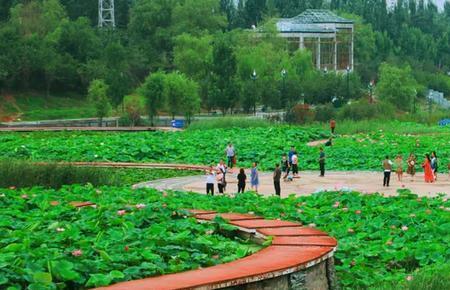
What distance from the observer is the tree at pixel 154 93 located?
64562 millimetres

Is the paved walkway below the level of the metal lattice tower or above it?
below

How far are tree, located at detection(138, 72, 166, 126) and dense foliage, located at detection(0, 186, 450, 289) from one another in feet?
144

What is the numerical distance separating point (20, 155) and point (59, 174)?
568 inches

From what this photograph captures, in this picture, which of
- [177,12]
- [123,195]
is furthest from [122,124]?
[123,195]

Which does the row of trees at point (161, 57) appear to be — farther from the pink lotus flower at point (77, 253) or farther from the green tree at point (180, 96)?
the pink lotus flower at point (77, 253)

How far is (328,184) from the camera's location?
102 feet

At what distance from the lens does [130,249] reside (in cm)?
1144

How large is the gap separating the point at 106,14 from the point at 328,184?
68434 mm

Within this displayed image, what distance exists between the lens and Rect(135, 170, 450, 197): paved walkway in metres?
29.2

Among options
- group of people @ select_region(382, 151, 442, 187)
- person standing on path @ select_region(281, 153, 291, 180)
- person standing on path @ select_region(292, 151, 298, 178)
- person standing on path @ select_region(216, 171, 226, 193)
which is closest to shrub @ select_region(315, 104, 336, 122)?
group of people @ select_region(382, 151, 442, 187)

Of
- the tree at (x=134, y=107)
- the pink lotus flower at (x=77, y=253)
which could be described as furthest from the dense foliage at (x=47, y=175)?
the tree at (x=134, y=107)

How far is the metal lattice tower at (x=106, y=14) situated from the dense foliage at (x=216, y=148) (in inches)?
1751

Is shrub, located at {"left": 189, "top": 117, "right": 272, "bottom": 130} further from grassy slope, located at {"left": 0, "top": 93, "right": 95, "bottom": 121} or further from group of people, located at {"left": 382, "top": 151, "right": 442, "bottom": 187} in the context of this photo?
grassy slope, located at {"left": 0, "top": 93, "right": 95, "bottom": 121}

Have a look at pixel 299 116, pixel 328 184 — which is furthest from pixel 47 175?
pixel 299 116
